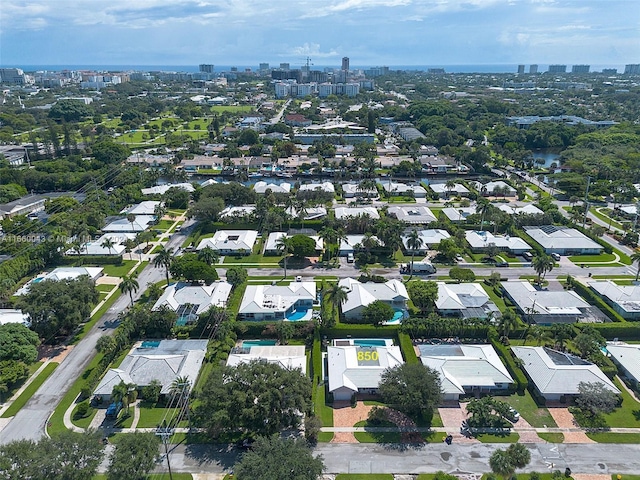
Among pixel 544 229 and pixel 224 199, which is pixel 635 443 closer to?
pixel 544 229

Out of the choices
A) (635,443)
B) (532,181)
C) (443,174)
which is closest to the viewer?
(635,443)

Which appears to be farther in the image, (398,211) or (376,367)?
(398,211)

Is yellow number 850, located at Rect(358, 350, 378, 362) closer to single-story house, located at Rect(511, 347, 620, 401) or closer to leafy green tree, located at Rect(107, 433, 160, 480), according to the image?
single-story house, located at Rect(511, 347, 620, 401)

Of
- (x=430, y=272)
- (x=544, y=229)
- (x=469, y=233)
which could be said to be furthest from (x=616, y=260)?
(x=430, y=272)

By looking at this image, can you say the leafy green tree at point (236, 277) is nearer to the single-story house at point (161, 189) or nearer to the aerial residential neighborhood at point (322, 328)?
the aerial residential neighborhood at point (322, 328)

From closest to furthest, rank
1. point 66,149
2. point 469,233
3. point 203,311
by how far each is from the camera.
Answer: point 203,311, point 469,233, point 66,149

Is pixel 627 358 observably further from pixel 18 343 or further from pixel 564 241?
pixel 18 343

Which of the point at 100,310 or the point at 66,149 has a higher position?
the point at 66,149
